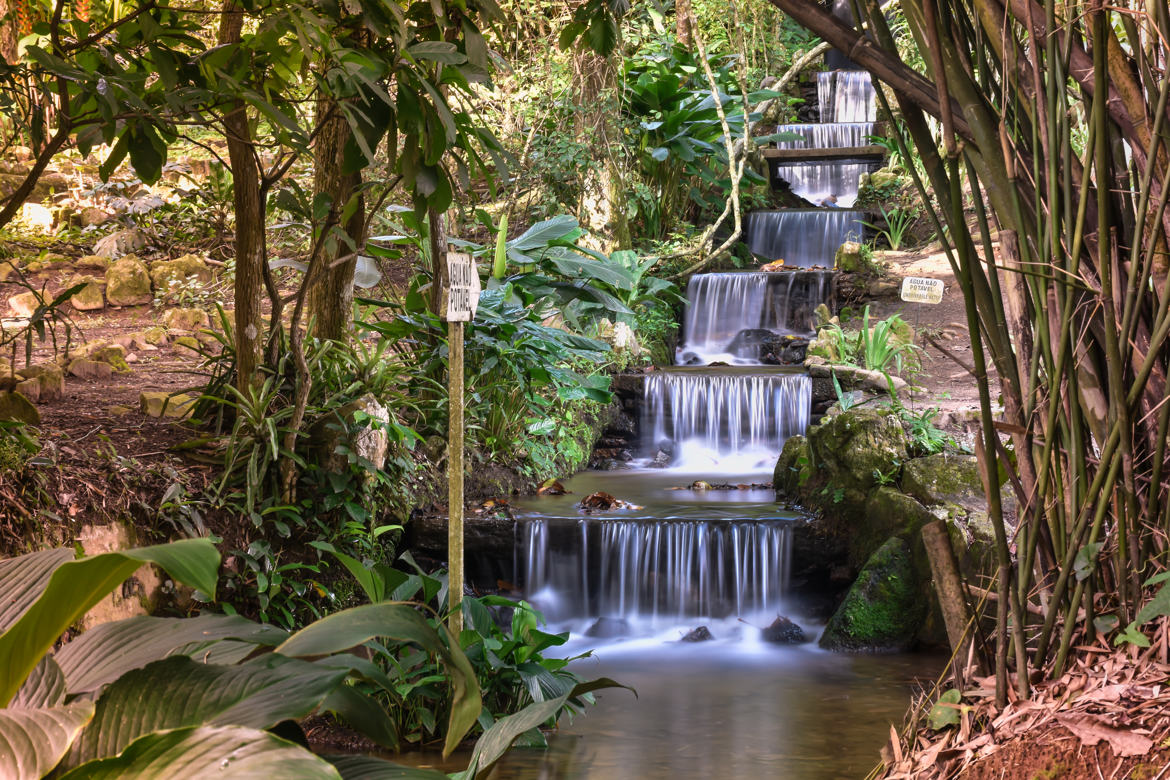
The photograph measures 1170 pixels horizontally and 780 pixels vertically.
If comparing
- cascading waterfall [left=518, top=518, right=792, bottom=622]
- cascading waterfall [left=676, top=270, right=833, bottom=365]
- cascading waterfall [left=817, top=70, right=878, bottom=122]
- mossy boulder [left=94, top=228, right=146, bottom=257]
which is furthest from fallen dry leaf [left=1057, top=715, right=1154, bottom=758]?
cascading waterfall [left=817, top=70, right=878, bottom=122]

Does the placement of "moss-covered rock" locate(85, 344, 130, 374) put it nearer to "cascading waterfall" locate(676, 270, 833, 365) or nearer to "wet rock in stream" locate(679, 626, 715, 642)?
"wet rock in stream" locate(679, 626, 715, 642)

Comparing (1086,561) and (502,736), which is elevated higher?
(1086,561)

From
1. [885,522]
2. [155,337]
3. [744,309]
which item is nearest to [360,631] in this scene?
[885,522]

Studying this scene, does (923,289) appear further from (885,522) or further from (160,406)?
(160,406)

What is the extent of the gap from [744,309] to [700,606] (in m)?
4.24

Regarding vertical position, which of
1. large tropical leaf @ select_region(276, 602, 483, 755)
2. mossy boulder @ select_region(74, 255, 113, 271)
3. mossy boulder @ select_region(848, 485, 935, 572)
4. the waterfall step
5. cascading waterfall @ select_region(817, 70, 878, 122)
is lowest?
mossy boulder @ select_region(848, 485, 935, 572)

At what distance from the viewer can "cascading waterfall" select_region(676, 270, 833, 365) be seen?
8.59 meters

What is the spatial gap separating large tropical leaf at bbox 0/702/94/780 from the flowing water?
2.39 meters

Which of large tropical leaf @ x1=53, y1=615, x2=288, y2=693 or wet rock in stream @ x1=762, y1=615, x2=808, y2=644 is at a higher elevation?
large tropical leaf @ x1=53, y1=615, x2=288, y2=693

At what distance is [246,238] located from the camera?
3.71m

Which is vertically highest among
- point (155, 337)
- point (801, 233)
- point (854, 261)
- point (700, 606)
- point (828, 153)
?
point (828, 153)

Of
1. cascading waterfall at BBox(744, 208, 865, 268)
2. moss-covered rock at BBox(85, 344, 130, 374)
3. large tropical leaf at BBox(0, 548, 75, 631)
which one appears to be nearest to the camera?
large tropical leaf at BBox(0, 548, 75, 631)

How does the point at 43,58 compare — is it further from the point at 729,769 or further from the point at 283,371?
the point at 729,769

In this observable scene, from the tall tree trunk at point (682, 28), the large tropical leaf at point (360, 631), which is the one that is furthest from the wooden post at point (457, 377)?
the tall tree trunk at point (682, 28)
